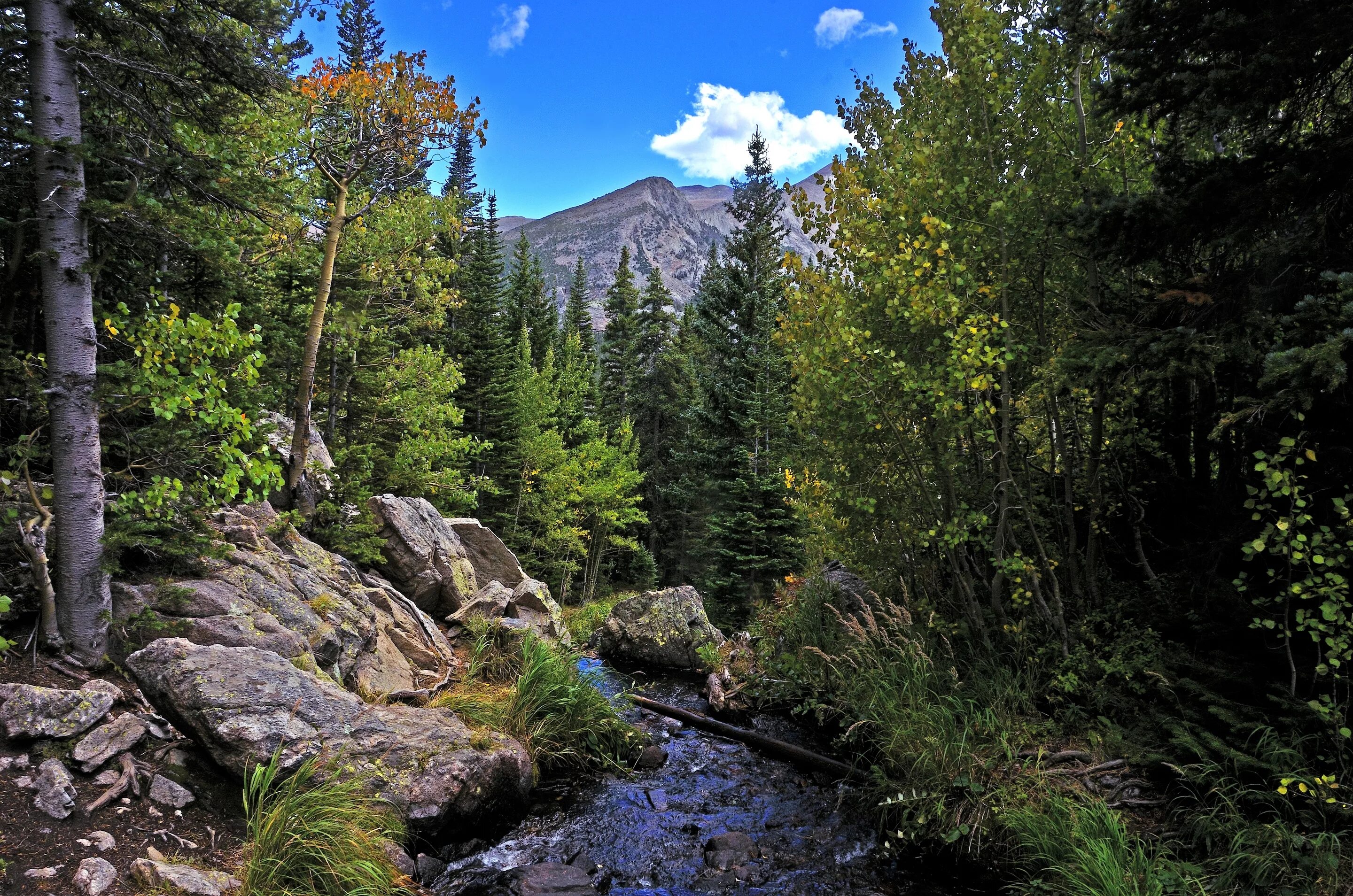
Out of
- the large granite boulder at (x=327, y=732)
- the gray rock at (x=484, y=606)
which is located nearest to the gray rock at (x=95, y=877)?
the large granite boulder at (x=327, y=732)

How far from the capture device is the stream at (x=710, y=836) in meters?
5.11

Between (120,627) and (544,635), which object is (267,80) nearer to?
(120,627)

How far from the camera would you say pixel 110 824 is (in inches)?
143

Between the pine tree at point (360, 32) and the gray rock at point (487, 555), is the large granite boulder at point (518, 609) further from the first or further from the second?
the pine tree at point (360, 32)

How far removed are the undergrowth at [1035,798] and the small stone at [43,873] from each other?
5.73m

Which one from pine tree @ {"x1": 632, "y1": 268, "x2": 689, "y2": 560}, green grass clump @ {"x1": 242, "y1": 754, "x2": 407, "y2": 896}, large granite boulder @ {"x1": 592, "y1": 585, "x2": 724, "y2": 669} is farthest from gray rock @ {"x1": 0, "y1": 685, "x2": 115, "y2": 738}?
pine tree @ {"x1": 632, "y1": 268, "x2": 689, "y2": 560}

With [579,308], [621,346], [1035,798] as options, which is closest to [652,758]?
[1035,798]

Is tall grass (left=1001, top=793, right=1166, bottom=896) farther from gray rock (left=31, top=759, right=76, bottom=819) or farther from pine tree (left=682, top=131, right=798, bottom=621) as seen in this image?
pine tree (left=682, top=131, right=798, bottom=621)

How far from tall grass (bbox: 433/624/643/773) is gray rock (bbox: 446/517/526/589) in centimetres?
723

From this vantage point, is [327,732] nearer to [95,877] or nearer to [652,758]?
[95,877]

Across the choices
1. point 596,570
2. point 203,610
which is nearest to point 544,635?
point 203,610

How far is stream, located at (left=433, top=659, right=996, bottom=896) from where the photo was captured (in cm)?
511

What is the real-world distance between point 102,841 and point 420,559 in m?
8.36

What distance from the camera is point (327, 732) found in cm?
488
